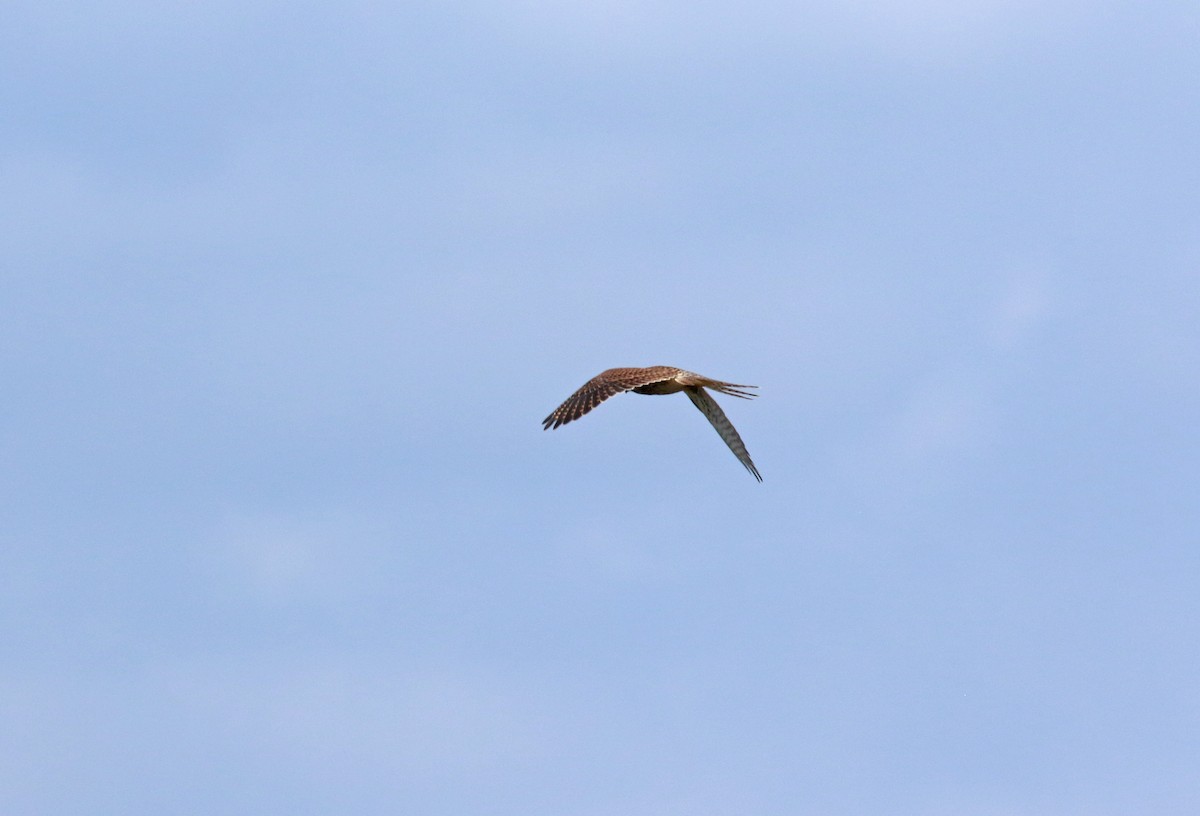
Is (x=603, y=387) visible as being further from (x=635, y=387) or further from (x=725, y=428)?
(x=725, y=428)

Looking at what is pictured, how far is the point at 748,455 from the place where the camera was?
49406mm

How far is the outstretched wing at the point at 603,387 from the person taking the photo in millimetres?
43312

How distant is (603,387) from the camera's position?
146 ft

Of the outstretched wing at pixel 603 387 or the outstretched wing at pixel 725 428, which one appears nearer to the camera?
the outstretched wing at pixel 603 387

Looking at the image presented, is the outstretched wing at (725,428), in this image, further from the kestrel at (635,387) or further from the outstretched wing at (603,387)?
the outstretched wing at (603,387)

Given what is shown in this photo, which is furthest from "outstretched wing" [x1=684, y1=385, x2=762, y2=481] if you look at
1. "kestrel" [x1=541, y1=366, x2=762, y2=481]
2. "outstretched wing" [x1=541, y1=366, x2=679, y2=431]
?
"outstretched wing" [x1=541, y1=366, x2=679, y2=431]

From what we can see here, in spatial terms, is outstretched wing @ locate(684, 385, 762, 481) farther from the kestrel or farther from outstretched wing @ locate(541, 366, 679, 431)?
outstretched wing @ locate(541, 366, 679, 431)

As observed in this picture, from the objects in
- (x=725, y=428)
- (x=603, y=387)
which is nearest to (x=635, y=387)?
(x=603, y=387)

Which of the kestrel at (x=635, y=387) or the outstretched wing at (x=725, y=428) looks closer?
the kestrel at (x=635, y=387)

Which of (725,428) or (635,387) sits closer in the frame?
(635,387)

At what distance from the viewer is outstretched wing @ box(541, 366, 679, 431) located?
4331 cm

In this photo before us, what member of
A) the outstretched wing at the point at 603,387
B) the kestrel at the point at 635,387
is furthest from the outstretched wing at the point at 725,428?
the outstretched wing at the point at 603,387

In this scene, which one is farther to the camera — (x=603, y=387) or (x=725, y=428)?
(x=725, y=428)

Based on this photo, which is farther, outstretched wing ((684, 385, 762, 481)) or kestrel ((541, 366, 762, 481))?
outstretched wing ((684, 385, 762, 481))
